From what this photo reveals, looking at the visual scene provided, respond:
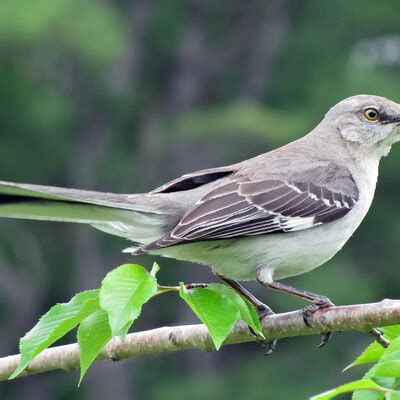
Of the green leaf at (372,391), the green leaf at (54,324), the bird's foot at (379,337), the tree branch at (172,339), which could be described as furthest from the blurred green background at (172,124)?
the green leaf at (372,391)

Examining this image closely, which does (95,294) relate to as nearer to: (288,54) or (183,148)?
(183,148)

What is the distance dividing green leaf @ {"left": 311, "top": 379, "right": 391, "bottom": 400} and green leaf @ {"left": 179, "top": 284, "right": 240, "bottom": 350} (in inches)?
18.3

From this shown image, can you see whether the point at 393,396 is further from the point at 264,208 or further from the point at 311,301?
the point at 264,208

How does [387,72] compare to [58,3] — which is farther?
[387,72]

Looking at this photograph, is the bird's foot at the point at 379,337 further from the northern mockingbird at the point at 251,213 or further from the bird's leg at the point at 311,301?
the northern mockingbird at the point at 251,213

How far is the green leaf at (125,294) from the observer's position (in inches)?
148

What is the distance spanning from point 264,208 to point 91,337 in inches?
82.9

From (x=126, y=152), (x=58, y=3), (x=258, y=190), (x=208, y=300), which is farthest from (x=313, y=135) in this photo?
(x=126, y=152)

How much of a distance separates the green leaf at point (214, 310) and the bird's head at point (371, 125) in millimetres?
2832

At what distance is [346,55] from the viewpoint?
34.0m

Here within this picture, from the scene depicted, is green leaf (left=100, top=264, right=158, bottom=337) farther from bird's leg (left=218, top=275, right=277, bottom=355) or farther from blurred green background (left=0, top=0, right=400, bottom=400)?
blurred green background (left=0, top=0, right=400, bottom=400)

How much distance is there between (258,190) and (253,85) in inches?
1090

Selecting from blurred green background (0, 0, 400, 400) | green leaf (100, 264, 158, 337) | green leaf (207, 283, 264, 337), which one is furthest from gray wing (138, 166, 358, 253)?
blurred green background (0, 0, 400, 400)

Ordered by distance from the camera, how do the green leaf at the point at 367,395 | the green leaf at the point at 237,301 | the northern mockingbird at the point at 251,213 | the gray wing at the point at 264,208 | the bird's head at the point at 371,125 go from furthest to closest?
the bird's head at the point at 371,125 → the gray wing at the point at 264,208 → the northern mockingbird at the point at 251,213 → the green leaf at the point at 237,301 → the green leaf at the point at 367,395
